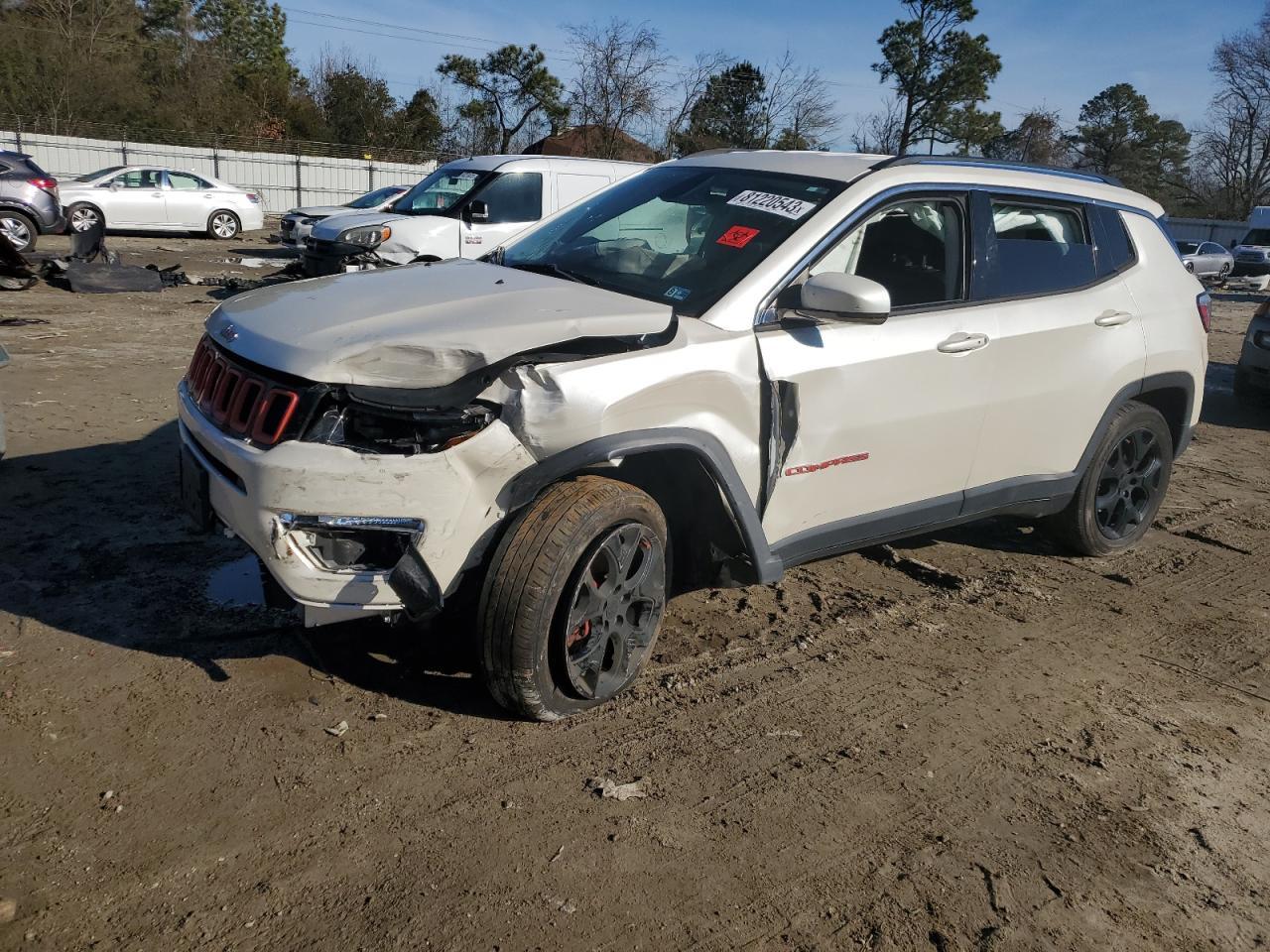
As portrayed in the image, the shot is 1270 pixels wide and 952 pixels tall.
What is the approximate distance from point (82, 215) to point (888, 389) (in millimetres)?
19374

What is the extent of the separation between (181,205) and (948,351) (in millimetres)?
20983

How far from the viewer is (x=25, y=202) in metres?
15.6

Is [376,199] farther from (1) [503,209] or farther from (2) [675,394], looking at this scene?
(2) [675,394]

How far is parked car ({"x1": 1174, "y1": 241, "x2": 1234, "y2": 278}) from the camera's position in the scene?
28.4m

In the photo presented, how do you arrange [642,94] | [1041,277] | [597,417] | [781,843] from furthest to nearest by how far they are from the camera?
[642,94], [1041,277], [597,417], [781,843]

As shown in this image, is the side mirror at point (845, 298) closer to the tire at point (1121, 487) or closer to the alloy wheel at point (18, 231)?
the tire at point (1121, 487)

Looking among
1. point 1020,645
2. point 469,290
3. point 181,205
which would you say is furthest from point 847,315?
point 181,205

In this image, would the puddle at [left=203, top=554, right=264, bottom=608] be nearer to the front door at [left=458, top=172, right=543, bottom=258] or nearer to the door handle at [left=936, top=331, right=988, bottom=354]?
the door handle at [left=936, top=331, right=988, bottom=354]

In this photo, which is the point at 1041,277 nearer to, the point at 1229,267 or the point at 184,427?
the point at 184,427

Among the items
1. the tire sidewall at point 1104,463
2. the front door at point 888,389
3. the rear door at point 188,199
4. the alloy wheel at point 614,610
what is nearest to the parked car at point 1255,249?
the rear door at point 188,199

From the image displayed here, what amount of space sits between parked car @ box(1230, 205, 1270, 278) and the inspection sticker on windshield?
30790 mm

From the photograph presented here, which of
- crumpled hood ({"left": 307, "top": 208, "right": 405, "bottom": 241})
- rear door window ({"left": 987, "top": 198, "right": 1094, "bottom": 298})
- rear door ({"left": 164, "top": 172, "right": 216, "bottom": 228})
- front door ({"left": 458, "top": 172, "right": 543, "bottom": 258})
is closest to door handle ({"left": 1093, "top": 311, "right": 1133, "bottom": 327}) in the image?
rear door window ({"left": 987, "top": 198, "right": 1094, "bottom": 298})

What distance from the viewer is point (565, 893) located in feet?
8.46

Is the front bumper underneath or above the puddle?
above
